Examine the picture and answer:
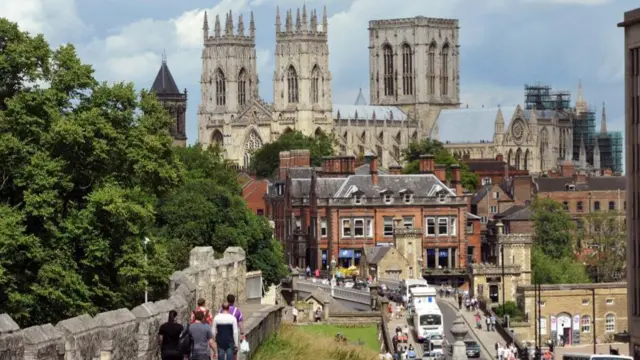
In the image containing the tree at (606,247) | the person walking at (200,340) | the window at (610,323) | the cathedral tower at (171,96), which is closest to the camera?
the person walking at (200,340)

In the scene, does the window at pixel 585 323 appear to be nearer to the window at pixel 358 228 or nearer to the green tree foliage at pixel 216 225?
the window at pixel 358 228

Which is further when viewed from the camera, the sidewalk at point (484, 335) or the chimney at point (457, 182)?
the chimney at point (457, 182)

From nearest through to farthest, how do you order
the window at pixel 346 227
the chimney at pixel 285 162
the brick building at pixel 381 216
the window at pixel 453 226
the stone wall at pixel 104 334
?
the stone wall at pixel 104 334 → the brick building at pixel 381 216 → the window at pixel 346 227 → the window at pixel 453 226 → the chimney at pixel 285 162

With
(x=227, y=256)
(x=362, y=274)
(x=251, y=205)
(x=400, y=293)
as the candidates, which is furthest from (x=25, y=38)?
(x=251, y=205)

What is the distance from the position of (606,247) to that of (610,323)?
95.0 feet

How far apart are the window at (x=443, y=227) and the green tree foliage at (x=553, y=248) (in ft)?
16.6

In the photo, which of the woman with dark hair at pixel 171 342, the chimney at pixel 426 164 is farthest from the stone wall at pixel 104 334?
the chimney at pixel 426 164

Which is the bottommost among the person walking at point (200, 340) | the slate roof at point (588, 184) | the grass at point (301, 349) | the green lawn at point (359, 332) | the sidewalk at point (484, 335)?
the sidewalk at point (484, 335)

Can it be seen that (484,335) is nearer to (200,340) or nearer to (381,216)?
(381,216)

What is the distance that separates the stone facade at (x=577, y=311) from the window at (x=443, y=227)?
1392 centimetres

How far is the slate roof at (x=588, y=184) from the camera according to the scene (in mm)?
166250

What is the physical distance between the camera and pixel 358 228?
374 ft

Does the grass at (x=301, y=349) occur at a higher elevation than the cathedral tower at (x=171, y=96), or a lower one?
lower

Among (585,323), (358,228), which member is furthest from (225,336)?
(358,228)
